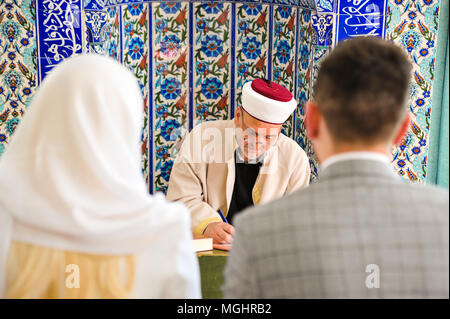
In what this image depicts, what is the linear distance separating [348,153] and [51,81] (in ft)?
2.47

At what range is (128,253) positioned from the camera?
1252 mm

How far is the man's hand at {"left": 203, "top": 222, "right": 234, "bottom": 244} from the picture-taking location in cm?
253

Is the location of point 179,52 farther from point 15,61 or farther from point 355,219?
point 355,219

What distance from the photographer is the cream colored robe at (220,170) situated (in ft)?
10.7

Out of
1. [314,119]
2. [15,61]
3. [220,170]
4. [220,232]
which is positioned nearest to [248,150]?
[220,170]

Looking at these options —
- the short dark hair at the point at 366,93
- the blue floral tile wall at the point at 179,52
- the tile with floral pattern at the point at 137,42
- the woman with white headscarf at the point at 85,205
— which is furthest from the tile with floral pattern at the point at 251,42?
the short dark hair at the point at 366,93

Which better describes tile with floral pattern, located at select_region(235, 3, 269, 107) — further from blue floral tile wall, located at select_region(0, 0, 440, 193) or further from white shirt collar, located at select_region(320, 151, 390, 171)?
white shirt collar, located at select_region(320, 151, 390, 171)

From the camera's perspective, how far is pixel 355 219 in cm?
104

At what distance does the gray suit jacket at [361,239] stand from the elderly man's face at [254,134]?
2137 mm

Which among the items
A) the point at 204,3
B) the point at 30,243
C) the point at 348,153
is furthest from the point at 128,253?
the point at 204,3

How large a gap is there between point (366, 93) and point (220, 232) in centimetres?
164

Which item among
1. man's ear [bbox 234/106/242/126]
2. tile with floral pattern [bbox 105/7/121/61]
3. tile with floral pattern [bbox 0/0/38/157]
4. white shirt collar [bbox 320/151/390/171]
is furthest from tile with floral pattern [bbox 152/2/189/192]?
white shirt collar [bbox 320/151/390/171]

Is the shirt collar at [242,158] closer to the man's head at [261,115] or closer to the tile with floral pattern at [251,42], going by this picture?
the man's head at [261,115]

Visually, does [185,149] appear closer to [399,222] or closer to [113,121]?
[113,121]
